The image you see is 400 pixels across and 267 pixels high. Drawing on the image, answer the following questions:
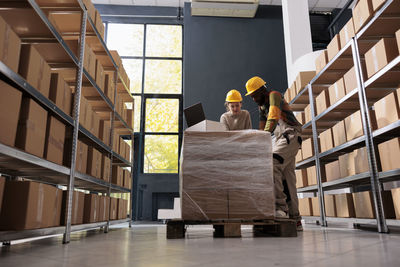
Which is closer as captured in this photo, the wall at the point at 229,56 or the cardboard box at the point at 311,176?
the cardboard box at the point at 311,176

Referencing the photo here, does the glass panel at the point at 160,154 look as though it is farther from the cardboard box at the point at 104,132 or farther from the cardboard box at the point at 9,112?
the cardboard box at the point at 9,112

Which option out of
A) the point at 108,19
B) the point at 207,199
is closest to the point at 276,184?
the point at 207,199

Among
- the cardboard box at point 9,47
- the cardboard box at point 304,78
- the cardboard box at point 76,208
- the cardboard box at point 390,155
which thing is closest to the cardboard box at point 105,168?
the cardboard box at point 76,208

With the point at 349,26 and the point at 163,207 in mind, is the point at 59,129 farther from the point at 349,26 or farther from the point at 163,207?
the point at 163,207

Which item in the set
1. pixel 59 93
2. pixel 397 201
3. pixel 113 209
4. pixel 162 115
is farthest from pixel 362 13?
pixel 162 115

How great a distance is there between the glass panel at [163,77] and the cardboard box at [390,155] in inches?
280

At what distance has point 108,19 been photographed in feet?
33.7

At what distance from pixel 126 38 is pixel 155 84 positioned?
6.16 ft

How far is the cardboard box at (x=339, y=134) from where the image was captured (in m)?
4.50

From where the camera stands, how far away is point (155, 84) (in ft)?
32.6

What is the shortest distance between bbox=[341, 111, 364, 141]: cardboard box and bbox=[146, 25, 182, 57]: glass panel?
6941 mm

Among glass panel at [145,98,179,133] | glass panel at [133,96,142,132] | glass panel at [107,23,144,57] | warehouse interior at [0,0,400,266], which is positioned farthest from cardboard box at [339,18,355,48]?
glass panel at [107,23,144,57]

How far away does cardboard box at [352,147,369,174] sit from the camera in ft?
12.8

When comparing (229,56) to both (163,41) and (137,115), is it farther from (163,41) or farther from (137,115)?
(137,115)
